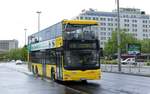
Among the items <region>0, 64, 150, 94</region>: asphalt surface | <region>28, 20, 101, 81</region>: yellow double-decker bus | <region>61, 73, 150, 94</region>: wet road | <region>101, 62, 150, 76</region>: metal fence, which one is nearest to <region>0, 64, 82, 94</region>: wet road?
<region>0, 64, 150, 94</region>: asphalt surface

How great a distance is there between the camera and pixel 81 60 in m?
26.4

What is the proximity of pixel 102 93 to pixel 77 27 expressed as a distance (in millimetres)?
7689

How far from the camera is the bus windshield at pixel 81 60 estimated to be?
86.0 ft

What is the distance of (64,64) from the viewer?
2631cm

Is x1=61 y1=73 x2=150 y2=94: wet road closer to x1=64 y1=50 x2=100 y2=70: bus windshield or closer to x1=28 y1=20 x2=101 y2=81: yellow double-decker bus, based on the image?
x1=28 y1=20 x2=101 y2=81: yellow double-decker bus

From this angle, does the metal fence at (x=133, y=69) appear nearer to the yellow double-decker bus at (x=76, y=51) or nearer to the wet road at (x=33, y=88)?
the yellow double-decker bus at (x=76, y=51)

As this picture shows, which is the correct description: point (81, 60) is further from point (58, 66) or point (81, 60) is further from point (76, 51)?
point (58, 66)

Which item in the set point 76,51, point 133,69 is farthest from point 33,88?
point 133,69

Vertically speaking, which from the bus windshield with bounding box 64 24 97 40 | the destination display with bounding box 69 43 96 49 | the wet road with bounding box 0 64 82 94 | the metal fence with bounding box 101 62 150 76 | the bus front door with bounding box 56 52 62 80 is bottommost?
the wet road with bounding box 0 64 82 94

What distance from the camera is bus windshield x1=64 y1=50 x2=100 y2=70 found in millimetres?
26219

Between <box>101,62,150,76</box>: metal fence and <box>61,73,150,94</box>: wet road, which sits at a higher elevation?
<box>101,62,150,76</box>: metal fence

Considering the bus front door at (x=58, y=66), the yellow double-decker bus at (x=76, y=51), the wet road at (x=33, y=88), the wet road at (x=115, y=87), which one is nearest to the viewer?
the wet road at (x=115, y=87)

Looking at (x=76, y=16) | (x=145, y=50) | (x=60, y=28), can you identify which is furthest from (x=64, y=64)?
(x=76, y=16)

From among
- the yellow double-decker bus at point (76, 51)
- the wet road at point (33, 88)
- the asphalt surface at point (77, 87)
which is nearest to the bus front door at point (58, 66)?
the yellow double-decker bus at point (76, 51)
